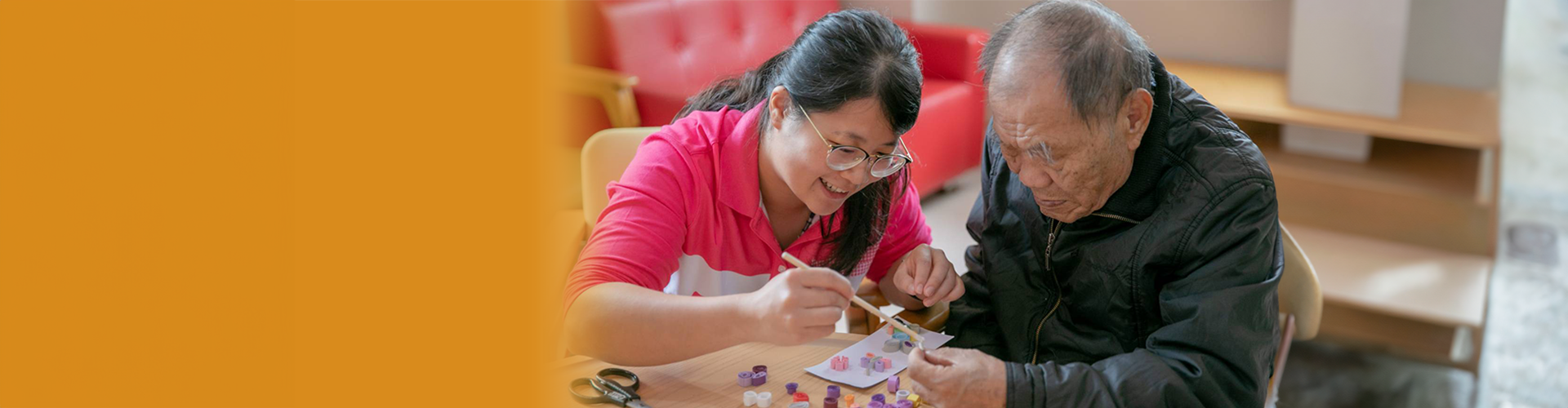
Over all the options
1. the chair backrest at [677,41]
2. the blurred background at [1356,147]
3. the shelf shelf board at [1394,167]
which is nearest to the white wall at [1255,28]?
the blurred background at [1356,147]

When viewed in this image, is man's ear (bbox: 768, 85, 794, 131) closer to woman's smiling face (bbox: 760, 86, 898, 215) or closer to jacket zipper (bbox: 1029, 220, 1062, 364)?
woman's smiling face (bbox: 760, 86, 898, 215)

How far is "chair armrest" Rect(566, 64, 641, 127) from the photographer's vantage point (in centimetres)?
355

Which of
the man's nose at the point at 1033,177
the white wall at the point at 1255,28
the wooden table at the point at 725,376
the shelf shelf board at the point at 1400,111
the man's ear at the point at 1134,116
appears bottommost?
the shelf shelf board at the point at 1400,111

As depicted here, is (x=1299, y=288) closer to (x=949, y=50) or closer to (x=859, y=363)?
(x=859, y=363)

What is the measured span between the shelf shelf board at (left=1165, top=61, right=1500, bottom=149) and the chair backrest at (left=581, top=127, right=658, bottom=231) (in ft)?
8.12

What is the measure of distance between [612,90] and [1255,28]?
2525 millimetres

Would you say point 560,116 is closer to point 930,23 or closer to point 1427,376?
point 1427,376

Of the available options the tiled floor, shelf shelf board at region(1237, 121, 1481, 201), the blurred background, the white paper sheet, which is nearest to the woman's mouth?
the white paper sheet

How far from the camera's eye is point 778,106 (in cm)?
164

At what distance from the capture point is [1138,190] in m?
1.54

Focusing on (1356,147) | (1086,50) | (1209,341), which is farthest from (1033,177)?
(1356,147)

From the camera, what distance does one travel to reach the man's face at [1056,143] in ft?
4.64

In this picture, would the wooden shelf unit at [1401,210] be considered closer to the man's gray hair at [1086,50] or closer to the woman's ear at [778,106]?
the man's gray hair at [1086,50]

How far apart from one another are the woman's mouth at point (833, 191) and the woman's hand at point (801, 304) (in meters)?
0.29
